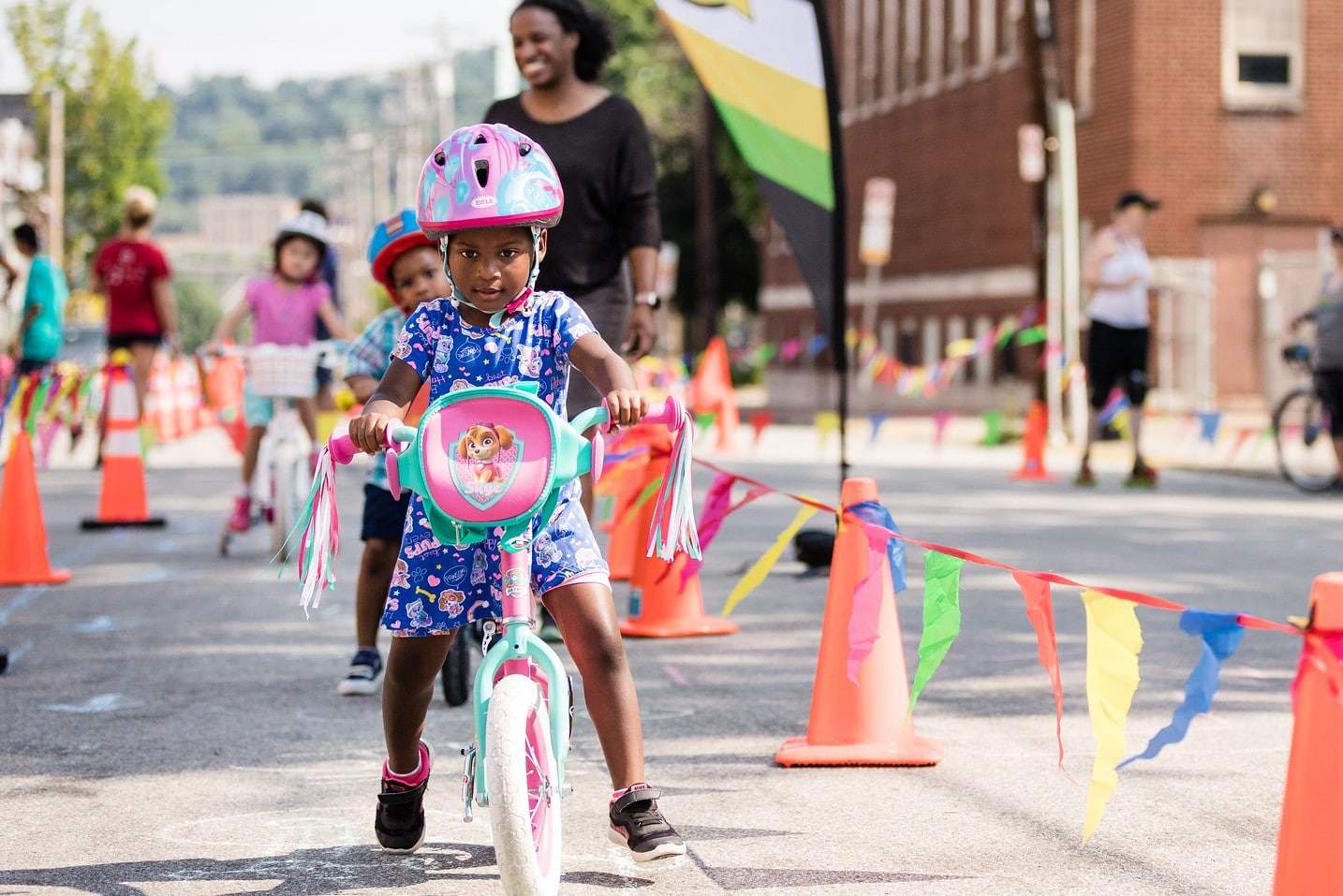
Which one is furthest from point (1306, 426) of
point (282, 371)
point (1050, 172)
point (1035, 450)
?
point (1050, 172)

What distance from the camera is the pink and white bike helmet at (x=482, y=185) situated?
436 centimetres

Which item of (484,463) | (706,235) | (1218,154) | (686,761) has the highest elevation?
(1218,154)

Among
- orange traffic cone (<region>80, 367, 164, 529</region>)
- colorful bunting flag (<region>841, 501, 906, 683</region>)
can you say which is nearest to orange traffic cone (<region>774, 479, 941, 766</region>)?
colorful bunting flag (<region>841, 501, 906, 683</region>)

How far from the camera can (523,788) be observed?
160 inches

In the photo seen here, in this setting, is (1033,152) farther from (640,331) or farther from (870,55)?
(870,55)

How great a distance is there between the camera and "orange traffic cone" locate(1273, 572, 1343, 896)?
385 centimetres

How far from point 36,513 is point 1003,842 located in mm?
6379

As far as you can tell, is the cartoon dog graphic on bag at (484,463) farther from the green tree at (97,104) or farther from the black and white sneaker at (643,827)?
the green tree at (97,104)

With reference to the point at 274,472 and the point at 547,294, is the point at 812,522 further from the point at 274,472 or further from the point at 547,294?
the point at 547,294

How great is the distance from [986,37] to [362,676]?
31017mm

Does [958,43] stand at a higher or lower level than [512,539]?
higher

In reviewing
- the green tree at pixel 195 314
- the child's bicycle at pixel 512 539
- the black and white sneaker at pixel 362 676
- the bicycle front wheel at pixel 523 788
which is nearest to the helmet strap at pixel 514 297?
the child's bicycle at pixel 512 539

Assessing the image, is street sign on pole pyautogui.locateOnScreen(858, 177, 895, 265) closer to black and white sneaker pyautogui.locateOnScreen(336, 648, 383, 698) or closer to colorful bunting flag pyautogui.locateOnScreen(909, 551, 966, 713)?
black and white sneaker pyautogui.locateOnScreen(336, 648, 383, 698)

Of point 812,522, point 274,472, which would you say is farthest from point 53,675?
point 812,522
